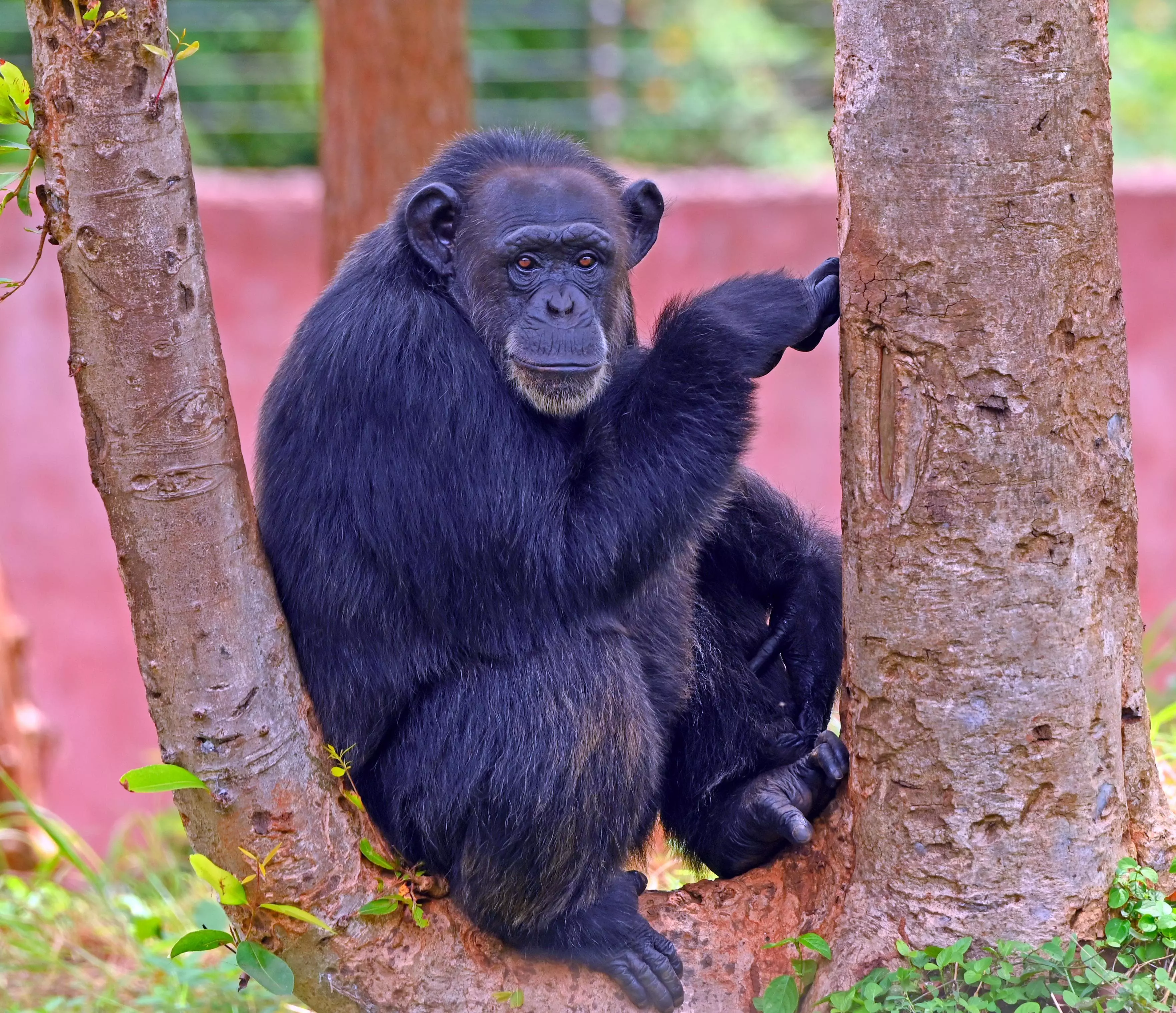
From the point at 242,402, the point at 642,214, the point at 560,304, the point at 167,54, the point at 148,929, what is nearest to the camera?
the point at 167,54

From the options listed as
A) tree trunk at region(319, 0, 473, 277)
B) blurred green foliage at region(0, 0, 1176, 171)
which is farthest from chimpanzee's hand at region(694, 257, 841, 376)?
blurred green foliage at region(0, 0, 1176, 171)

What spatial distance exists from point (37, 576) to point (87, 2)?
22.4 ft

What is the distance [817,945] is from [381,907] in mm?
993

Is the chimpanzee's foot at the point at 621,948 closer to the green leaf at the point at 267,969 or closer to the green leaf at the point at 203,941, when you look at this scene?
the green leaf at the point at 267,969

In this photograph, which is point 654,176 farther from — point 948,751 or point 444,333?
point 948,751

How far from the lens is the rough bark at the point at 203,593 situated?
259 centimetres

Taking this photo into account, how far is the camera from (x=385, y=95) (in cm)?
643

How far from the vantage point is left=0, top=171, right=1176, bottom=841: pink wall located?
8.54 m

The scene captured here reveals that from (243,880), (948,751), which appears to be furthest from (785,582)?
(243,880)

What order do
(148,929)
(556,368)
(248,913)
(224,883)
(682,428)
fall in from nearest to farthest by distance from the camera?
(224,883) < (248,913) < (682,428) < (556,368) < (148,929)

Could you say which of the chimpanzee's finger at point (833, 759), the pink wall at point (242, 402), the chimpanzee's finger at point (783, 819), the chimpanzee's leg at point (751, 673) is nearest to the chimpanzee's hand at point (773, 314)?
the chimpanzee's leg at point (751, 673)

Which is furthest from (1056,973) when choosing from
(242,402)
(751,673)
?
(242,402)

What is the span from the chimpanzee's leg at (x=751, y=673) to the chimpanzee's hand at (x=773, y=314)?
0.44m

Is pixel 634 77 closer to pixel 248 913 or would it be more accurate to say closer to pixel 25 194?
pixel 25 194
